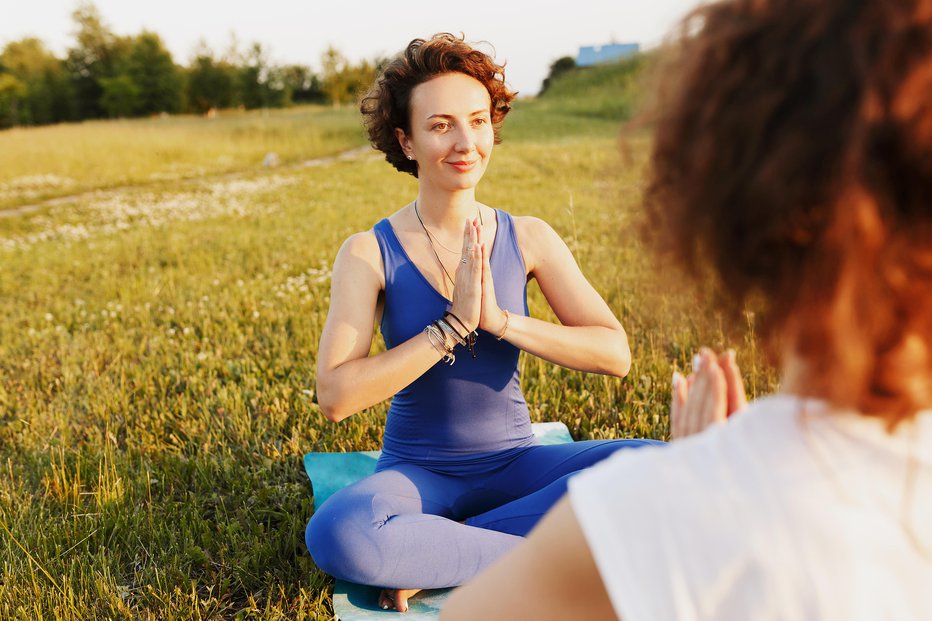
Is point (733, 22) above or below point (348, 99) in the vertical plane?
below

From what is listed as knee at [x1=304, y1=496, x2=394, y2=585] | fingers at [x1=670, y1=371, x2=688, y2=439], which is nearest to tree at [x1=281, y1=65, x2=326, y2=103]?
knee at [x1=304, y1=496, x2=394, y2=585]

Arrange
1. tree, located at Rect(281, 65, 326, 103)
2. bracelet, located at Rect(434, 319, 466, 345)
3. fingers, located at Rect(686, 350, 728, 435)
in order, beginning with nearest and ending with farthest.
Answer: fingers, located at Rect(686, 350, 728, 435) < bracelet, located at Rect(434, 319, 466, 345) < tree, located at Rect(281, 65, 326, 103)

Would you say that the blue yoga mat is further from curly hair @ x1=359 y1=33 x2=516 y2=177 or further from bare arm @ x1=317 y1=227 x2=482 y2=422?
curly hair @ x1=359 y1=33 x2=516 y2=177

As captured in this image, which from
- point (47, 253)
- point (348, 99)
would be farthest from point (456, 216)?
point (348, 99)

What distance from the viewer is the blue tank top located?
3068 millimetres

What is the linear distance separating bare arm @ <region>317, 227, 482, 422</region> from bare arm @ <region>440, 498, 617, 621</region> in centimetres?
159

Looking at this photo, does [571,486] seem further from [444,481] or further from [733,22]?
[444,481]

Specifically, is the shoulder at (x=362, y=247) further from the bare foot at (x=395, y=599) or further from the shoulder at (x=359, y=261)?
the bare foot at (x=395, y=599)

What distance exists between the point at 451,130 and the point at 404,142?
28 cm

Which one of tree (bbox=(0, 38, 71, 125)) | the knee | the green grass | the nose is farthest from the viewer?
tree (bbox=(0, 38, 71, 125))

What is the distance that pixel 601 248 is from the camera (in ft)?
24.4

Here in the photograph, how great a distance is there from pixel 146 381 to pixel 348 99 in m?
66.0

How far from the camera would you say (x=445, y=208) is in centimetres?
321

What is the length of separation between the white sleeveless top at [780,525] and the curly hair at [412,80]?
7.88 ft
